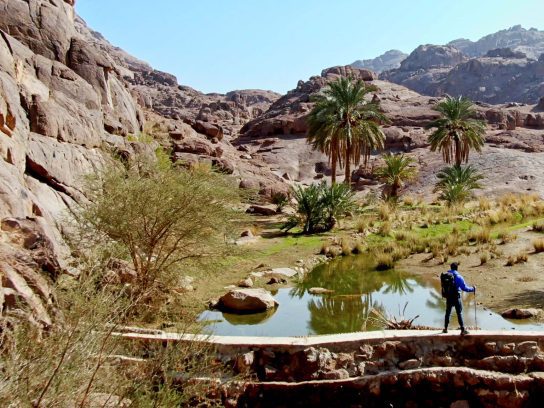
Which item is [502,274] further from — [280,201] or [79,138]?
[280,201]

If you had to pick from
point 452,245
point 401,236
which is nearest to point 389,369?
point 452,245

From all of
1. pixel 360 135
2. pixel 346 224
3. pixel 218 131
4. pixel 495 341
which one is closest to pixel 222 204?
pixel 495 341

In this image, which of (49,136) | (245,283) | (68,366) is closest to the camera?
(68,366)

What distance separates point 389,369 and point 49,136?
1547cm

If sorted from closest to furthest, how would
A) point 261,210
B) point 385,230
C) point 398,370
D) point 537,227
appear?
point 398,370 → point 537,227 → point 385,230 → point 261,210

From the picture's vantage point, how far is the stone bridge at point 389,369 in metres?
8.14

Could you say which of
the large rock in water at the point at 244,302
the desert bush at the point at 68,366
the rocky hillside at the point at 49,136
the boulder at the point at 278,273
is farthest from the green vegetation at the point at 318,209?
the desert bush at the point at 68,366

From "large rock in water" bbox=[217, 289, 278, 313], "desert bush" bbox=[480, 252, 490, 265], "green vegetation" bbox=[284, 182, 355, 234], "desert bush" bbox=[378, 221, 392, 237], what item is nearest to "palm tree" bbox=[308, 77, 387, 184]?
"green vegetation" bbox=[284, 182, 355, 234]

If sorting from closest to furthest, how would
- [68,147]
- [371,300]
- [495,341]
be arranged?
[495,341], [371,300], [68,147]

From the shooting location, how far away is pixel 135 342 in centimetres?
794

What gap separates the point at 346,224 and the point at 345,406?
2026 cm

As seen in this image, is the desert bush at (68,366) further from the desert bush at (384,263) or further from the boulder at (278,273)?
the desert bush at (384,263)

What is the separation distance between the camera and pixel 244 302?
12.7m

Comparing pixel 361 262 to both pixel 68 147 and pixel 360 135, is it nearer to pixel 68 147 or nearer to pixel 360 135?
pixel 68 147
